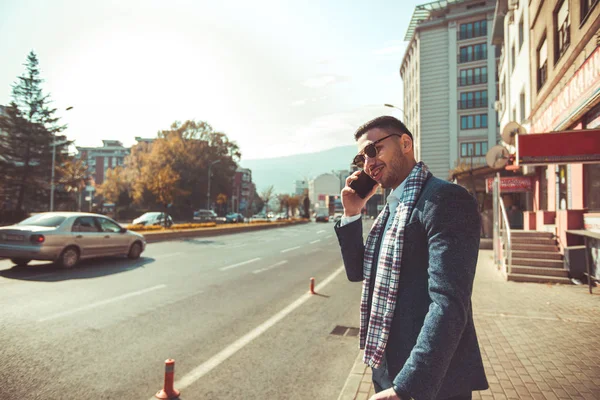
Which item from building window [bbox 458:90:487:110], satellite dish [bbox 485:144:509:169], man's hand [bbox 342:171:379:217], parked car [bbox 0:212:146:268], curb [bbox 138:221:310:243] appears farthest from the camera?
building window [bbox 458:90:487:110]

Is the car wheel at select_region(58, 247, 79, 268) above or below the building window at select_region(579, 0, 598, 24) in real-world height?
below

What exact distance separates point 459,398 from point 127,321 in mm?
5717

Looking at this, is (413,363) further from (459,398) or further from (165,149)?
(165,149)

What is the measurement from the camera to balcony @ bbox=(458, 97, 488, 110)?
157ft

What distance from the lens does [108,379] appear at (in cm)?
405

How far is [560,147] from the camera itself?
9.01 metres

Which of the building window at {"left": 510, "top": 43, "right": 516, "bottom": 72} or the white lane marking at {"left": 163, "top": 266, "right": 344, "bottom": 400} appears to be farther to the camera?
the building window at {"left": 510, "top": 43, "right": 516, "bottom": 72}

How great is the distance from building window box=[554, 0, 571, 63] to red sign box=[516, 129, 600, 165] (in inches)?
161

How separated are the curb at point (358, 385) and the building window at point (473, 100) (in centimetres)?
5004

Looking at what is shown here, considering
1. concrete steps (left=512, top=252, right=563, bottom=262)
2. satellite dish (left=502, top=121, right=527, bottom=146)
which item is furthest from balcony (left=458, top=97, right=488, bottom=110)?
concrete steps (left=512, top=252, right=563, bottom=262)

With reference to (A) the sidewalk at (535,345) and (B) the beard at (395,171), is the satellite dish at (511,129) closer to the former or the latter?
(A) the sidewalk at (535,345)

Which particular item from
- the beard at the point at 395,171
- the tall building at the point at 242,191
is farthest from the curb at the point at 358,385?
the tall building at the point at 242,191

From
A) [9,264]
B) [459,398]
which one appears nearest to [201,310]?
[459,398]

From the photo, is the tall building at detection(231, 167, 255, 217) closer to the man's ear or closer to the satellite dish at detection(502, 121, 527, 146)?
the satellite dish at detection(502, 121, 527, 146)
